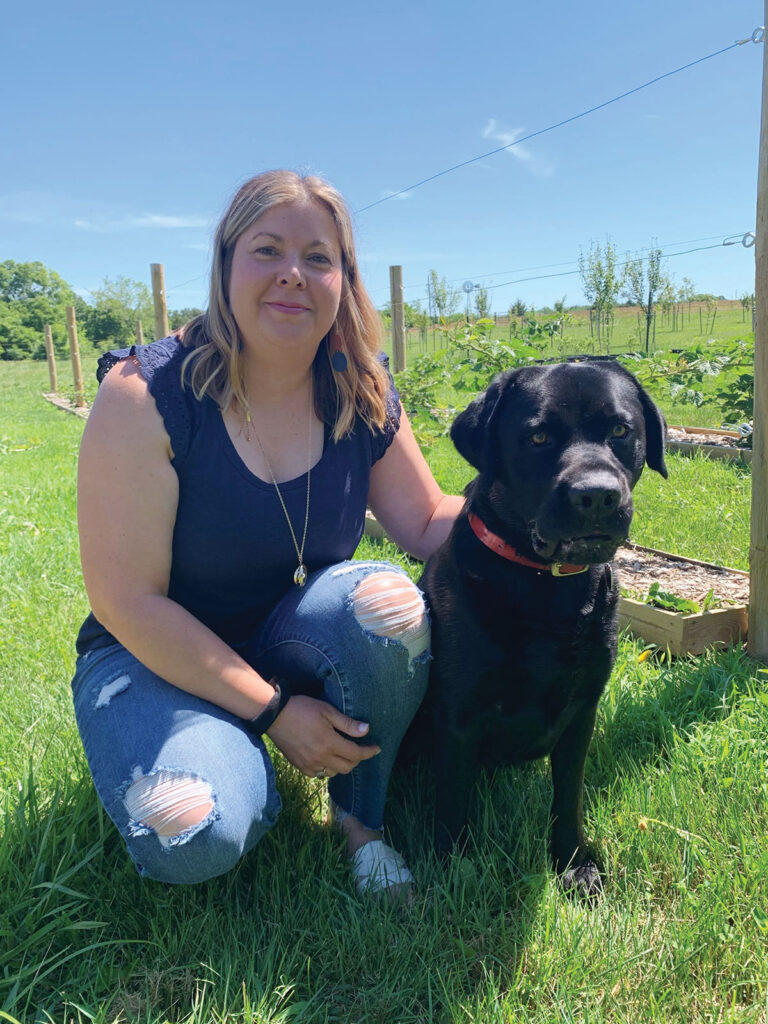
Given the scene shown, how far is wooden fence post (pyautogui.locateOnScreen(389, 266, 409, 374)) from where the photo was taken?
787 cm

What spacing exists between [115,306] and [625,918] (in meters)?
59.0

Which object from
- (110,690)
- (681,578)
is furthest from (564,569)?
(681,578)

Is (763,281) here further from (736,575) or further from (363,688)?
(363,688)

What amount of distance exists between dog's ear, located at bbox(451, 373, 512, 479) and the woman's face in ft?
1.52

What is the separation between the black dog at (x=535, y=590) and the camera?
165 cm

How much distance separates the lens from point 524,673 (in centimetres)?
166

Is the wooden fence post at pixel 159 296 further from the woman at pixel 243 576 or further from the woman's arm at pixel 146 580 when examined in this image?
the woman's arm at pixel 146 580

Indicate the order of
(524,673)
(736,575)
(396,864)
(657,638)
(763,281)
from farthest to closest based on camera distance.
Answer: (736,575)
(657,638)
(763,281)
(396,864)
(524,673)

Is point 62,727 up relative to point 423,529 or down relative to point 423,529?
down

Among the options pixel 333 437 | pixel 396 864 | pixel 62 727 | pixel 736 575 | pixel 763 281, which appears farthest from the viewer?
pixel 736 575

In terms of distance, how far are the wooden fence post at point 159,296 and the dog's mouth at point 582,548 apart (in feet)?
A: 26.3

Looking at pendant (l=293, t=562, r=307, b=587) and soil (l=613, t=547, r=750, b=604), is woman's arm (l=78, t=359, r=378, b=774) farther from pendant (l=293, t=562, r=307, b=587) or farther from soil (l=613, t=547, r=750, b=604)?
soil (l=613, t=547, r=750, b=604)

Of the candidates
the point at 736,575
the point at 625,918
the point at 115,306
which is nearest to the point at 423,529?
the point at 625,918

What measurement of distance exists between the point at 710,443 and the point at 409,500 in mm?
5054
